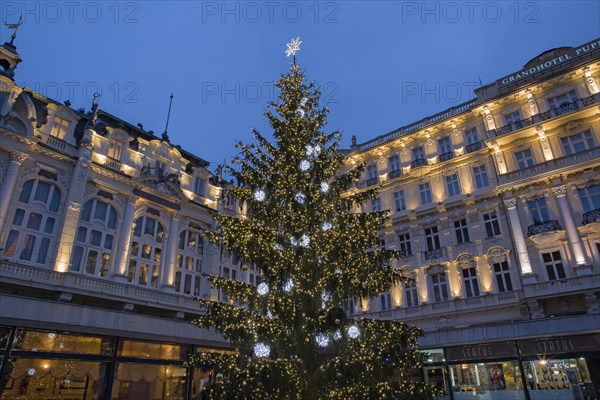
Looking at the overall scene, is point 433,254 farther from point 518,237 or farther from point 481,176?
point 481,176

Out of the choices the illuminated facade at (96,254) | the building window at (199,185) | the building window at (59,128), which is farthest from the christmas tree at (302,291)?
the building window at (199,185)

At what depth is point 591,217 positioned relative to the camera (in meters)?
21.8

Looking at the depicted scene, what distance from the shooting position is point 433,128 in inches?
1172

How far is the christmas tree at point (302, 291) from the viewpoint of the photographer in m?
10.7

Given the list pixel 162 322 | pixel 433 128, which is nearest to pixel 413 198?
pixel 433 128

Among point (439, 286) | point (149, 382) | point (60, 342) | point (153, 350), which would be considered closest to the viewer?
point (60, 342)

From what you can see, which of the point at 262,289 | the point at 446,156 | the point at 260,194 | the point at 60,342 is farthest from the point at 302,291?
the point at 446,156

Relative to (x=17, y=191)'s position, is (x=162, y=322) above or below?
below

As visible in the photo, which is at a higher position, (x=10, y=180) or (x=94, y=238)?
(x=10, y=180)

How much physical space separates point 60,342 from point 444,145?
26.7m

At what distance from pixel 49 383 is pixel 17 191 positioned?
11.5 m

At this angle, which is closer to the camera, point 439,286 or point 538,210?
point 538,210

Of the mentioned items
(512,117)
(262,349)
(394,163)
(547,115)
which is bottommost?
(262,349)

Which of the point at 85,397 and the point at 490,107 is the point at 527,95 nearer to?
the point at 490,107
